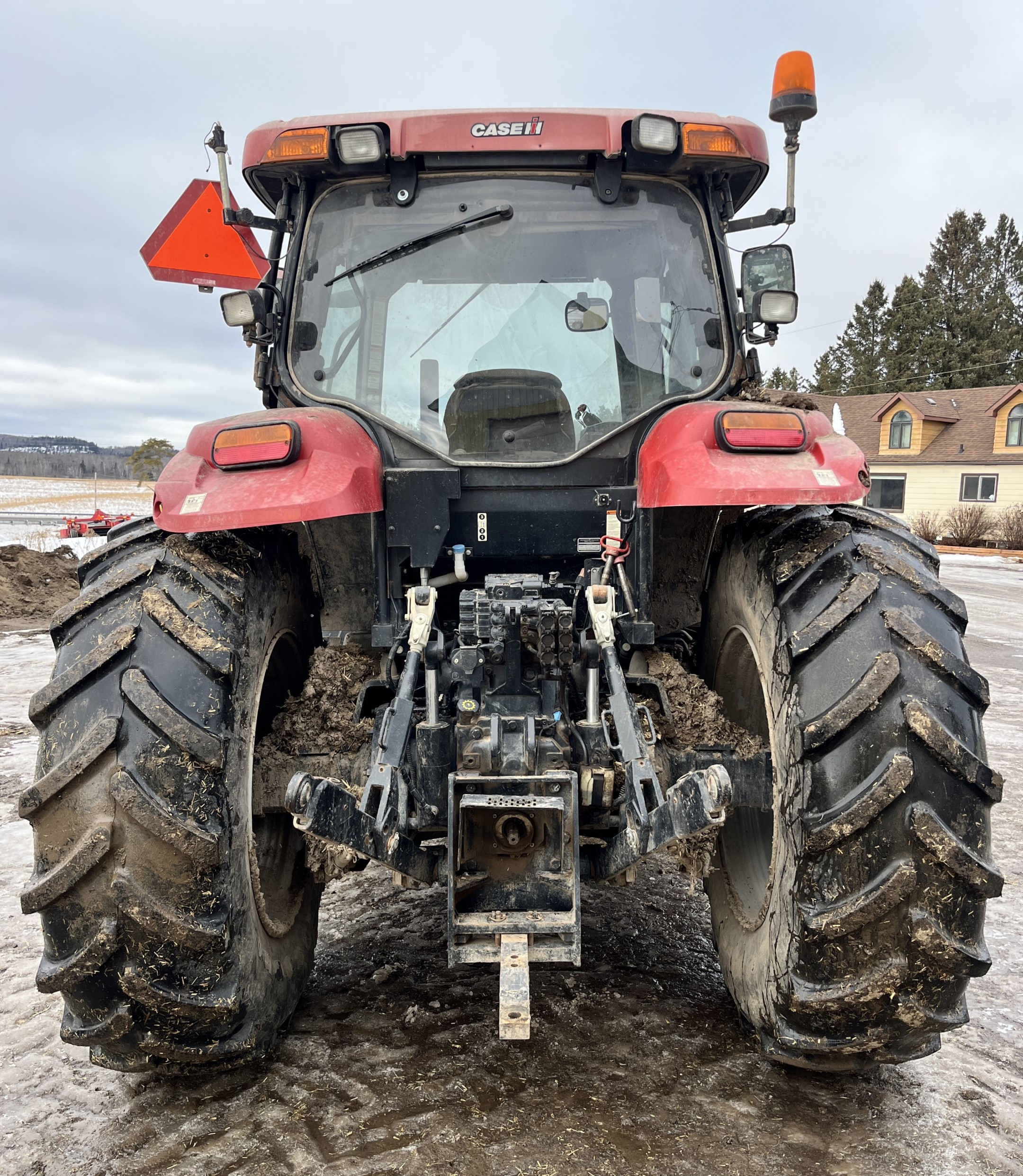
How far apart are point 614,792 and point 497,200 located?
1.87 meters

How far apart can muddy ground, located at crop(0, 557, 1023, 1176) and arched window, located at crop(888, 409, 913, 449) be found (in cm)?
3274

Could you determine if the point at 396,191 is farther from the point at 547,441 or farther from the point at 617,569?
the point at 617,569

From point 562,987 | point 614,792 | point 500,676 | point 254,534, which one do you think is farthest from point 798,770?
point 254,534

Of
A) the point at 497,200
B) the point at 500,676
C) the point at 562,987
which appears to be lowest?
the point at 562,987

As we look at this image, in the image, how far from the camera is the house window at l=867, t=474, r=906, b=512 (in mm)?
32688

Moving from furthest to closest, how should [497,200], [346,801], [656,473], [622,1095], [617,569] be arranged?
[497,200] < [617,569] < [656,473] < [622,1095] < [346,801]

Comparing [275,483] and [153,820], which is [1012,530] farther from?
[153,820]

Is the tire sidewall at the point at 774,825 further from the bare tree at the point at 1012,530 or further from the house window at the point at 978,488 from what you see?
the house window at the point at 978,488

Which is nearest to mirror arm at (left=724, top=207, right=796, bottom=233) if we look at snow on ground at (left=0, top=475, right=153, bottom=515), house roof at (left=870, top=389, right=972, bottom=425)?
Answer: snow on ground at (left=0, top=475, right=153, bottom=515)

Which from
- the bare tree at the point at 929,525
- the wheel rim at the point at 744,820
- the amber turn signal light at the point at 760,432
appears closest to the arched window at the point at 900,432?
the bare tree at the point at 929,525

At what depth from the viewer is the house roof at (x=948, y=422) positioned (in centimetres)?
3064

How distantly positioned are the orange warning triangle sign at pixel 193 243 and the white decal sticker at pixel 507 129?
6.93 feet

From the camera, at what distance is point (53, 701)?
2.15 meters

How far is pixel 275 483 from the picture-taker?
2.38 m
